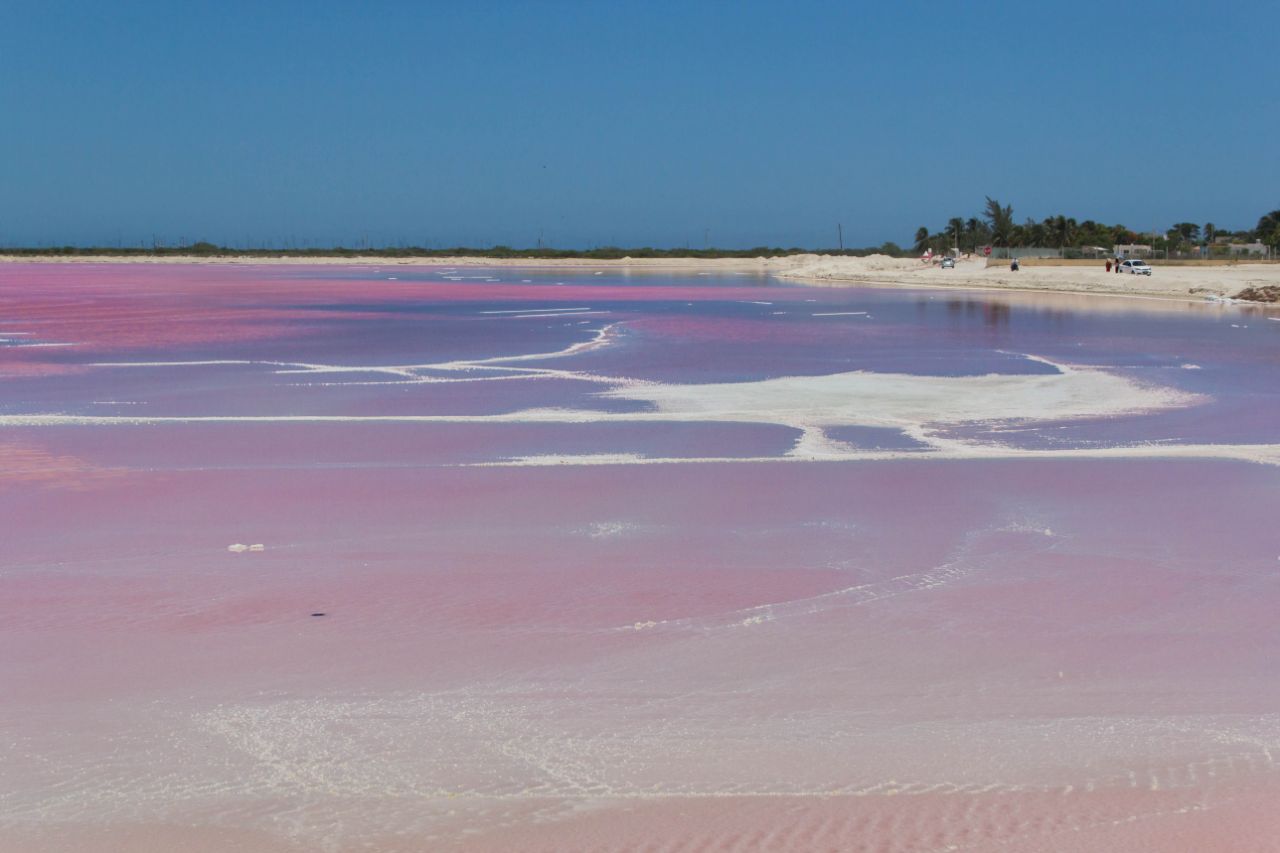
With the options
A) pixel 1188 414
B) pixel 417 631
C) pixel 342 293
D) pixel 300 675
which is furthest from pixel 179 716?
pixel 342 293

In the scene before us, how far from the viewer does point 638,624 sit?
6.73m

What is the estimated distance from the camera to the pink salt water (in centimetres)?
466

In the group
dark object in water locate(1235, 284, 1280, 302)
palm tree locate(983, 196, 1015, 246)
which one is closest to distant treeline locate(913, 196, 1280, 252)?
palm tree locate(983, 196, 1015, 246)

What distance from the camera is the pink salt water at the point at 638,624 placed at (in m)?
4.66

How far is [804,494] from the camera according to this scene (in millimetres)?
10148

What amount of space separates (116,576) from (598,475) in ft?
14.1

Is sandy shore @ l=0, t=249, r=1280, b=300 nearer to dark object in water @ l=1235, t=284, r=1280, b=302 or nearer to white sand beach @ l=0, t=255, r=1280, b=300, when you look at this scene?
white sand beach @ l=0, t=255, r=1280, b=300

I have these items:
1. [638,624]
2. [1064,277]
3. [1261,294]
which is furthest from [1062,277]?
[638,624]

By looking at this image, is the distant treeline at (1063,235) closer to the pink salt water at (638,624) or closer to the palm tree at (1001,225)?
the palm tree at (1001,225)

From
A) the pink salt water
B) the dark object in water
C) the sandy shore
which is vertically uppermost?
the sandy shore

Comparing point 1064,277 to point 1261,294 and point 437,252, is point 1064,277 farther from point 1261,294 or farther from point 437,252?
point 437,252

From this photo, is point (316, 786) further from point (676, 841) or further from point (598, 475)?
point (598, 475)

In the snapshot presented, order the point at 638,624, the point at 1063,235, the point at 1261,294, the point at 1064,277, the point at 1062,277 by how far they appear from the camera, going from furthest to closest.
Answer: the point at 1063,235 → the point at 1062,277 → the point at 1064,277 → the point at 1261,294 → the point at 638,624

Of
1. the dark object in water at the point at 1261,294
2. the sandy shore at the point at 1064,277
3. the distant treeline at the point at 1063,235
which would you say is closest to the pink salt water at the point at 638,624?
the dark object in water at the point at 1261,294
